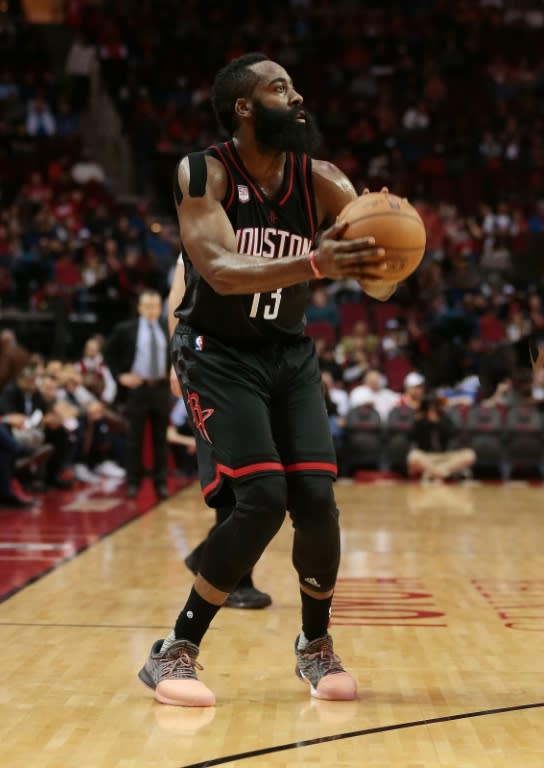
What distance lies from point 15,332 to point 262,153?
41.7 feet

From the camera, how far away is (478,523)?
373 inches

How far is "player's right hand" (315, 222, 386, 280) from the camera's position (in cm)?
333

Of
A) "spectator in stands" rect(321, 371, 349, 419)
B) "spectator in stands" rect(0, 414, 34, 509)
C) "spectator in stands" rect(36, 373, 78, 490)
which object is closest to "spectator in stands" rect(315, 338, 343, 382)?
"spectator in stands" rect(321, 371, 349, 419)

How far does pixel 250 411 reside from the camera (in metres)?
3.82

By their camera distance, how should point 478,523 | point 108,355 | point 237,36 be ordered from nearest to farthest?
point 478,523, point 108,355, point 237,36

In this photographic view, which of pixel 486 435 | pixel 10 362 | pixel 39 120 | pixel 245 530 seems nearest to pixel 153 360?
pixel 10 362

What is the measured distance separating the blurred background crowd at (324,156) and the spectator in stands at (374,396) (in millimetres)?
27

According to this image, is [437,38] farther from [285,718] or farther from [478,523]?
[285,718]

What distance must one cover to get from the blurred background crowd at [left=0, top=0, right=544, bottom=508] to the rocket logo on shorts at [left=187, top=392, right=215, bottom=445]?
8.03 metres

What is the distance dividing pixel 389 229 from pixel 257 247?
64 cm

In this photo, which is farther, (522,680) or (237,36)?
(237,36)

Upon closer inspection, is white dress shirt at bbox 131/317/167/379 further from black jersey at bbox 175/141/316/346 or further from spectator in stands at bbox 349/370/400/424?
black jersey at bbox 175/141/316/346

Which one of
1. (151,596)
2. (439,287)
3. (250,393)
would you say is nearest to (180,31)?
(439,287)

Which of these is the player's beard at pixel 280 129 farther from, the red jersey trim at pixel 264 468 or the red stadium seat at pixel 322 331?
the red stadium seat at pixel 322 331
